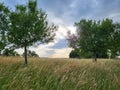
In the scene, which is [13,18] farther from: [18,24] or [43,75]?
[43,75]

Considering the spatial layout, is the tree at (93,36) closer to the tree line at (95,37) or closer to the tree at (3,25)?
the tree line at (95,37)

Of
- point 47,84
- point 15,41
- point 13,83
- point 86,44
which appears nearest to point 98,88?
point 47,84

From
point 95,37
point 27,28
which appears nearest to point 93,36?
point 95,37

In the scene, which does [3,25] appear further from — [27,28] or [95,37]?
[95,37]

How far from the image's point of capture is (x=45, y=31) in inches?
785

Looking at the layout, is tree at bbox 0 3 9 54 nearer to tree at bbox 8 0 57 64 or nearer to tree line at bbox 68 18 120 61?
tree at bbox 8 0 57 64

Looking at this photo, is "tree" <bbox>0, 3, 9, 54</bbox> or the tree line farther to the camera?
the tree line

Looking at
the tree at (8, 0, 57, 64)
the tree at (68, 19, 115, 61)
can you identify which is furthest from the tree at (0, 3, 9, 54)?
the tree at (68, 19, 115, 61)

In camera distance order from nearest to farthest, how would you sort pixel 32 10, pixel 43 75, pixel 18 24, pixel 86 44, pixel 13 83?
1. pixel 13 83
2. pixel 43 75
3. pixel 18 24
4. pixel 32 10
5. pixel 86 44

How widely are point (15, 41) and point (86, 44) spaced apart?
1371 cm

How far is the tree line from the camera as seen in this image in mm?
30672

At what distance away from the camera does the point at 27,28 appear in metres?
19.0

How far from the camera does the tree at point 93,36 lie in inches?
1206

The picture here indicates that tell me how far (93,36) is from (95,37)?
0.49 metres
